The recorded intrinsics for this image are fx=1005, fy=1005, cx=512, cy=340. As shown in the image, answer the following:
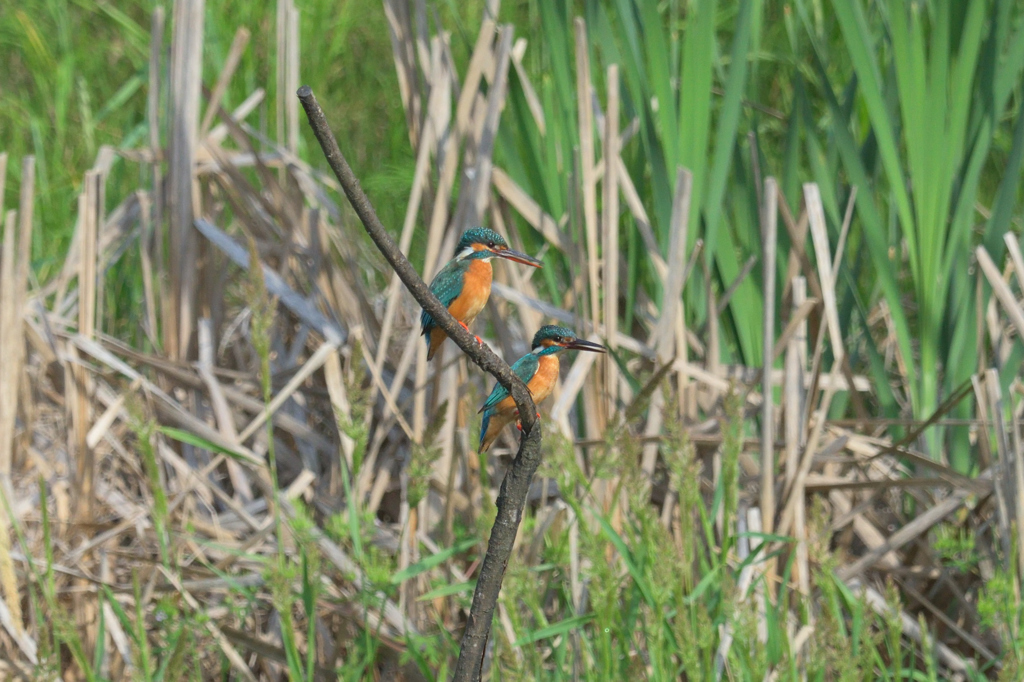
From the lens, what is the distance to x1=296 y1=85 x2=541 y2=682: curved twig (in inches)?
30.8

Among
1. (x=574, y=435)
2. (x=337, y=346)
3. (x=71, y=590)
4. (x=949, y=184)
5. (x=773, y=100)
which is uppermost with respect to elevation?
(x=773, y=100)

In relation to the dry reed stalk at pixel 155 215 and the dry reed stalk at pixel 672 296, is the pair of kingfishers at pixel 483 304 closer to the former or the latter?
the dry reed stalk at pixel 672 296

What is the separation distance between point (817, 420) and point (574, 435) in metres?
0.71

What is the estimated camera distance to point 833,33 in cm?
455

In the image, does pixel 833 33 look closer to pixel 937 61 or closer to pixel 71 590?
pixel 937 61

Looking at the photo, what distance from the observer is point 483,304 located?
3.34 feet

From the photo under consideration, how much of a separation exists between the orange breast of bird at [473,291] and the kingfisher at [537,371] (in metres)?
0.07

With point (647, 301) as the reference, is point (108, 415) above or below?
below

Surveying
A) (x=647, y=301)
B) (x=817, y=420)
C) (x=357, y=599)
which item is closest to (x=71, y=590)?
(x=357, y=599)

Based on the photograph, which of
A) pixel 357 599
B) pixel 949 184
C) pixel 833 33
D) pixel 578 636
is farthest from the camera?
pixel 833 33

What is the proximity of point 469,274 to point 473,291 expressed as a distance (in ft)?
0.10

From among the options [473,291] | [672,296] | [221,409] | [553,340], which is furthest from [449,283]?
[221,409]

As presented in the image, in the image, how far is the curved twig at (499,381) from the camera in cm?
78

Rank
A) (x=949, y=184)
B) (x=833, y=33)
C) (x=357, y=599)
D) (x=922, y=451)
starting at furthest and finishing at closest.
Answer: (x=833, y=33)
(x=922, y=451)
(x=949, y=184)
(x=357, y=599)
